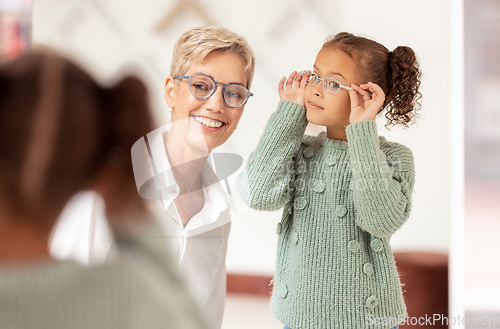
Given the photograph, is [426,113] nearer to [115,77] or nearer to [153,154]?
[153,154]

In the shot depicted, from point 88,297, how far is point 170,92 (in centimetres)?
49

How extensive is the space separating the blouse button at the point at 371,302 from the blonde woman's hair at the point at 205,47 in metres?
0.38

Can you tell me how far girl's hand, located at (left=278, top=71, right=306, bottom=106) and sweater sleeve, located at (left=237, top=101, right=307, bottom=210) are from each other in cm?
2

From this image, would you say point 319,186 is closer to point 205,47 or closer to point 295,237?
point 295,237

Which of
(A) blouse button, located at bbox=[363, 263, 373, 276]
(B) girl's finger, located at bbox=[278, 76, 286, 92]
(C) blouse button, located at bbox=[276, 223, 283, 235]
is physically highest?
(B) girl's finger, located at bbox=[278, 76, 286, 92]

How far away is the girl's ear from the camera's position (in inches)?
34.5

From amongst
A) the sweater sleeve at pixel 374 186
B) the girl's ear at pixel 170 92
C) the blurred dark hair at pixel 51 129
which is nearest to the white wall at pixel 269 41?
the girl's ear at pixel 170 92

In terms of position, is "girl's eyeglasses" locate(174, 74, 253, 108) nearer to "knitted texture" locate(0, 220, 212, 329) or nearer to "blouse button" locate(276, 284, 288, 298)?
"blouse button" locate(276, 284, 288, 298)

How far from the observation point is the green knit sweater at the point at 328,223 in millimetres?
767

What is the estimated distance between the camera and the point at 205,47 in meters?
0.85

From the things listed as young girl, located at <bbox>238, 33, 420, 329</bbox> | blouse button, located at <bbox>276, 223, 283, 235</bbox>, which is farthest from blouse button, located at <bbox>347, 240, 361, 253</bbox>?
blouse button, located at <bbox>276, 223, 283, 235</bbox>

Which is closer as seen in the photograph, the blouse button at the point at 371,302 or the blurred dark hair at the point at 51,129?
the blurred dark hair at the point at 51,129

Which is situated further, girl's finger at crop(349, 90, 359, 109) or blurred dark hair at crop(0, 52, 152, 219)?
girl's finger at crop(349, 90, 359, 109)

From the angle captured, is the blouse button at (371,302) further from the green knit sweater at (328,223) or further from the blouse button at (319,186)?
the blouse button at (319,186)
